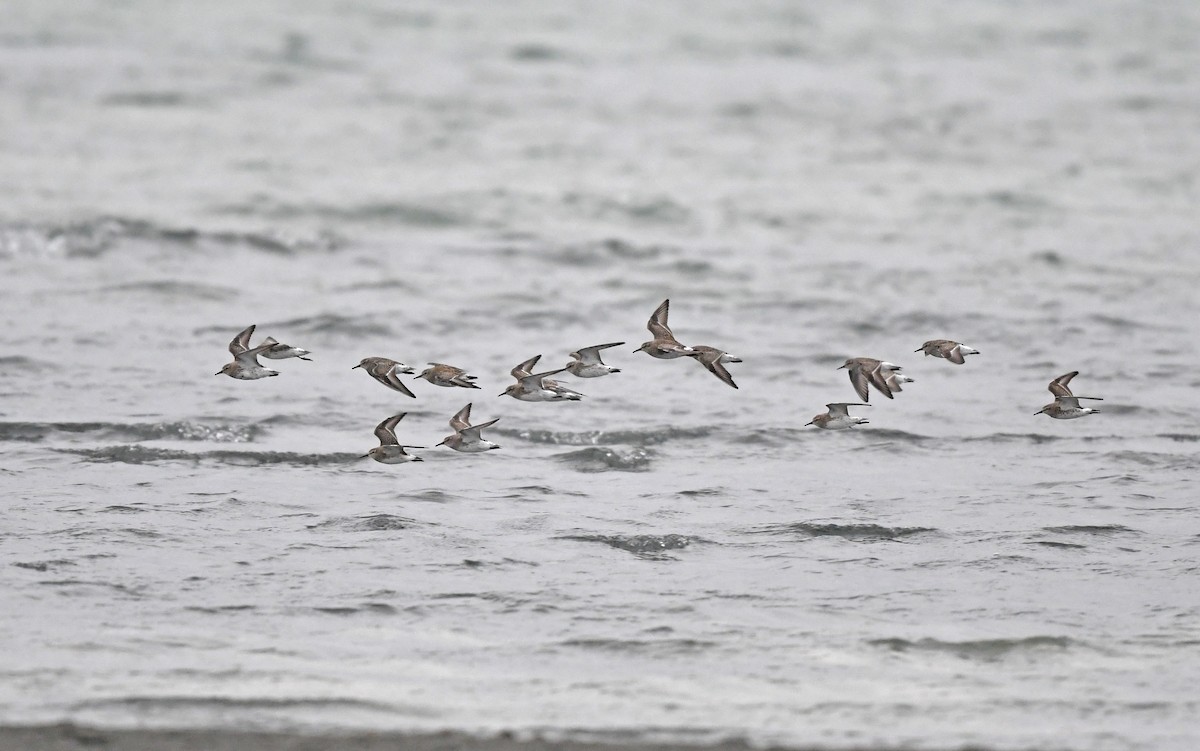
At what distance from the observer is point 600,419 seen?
14.8 m

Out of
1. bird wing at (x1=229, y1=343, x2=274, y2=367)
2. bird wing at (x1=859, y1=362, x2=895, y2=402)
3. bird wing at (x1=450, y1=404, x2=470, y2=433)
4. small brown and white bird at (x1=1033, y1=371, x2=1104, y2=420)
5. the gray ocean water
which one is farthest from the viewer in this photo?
small brown and white bird at (x1=1033, y1=371, x2=1104, y2=420)

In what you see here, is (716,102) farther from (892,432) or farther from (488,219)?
(892,432)

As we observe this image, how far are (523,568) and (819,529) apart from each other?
7.56 ft

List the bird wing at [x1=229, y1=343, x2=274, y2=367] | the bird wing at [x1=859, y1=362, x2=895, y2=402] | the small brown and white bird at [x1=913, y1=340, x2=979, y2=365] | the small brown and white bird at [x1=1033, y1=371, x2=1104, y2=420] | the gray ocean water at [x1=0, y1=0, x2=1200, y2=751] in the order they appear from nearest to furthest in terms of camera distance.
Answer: the gray ocean water at [x1=0, y1=0, x2=1200, y2=751] → the bird wing at [x1=859, y1=362, x2=895, y2=402] → the small brown and white bird at [x1=913, y1=340, x2=979, y2=365] → the bird wing at [x1=229, y1=343, x2=274, y2=367] → the small brown and white bird at [x1=1033, y1=371, x2=1104, y2=420]

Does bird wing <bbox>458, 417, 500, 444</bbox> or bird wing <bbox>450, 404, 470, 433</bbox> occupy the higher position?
bird wing <bbox>450, 404, 470, 433</bbox>

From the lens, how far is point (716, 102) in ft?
118

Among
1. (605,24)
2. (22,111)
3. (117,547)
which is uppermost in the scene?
(605,24)

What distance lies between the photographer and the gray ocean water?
29.2 feet

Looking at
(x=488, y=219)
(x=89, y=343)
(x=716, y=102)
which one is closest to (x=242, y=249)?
(x=488, y=219)

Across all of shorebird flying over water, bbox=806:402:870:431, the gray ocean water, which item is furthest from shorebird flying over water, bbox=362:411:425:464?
shorebird flying over water, bbox=806:402:870:431

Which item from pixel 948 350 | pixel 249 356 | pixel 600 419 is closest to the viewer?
pixel 948 350

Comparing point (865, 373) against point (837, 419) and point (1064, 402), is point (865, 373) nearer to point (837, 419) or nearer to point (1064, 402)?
point (837, 419)

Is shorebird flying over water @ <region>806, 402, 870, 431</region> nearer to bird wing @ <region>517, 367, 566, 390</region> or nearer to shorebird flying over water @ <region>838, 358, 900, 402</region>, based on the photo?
shorebird flying over water @ <region>838, 358, 900, 402</region>

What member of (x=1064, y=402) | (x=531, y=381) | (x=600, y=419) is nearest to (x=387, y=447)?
(x=531, y=381)
